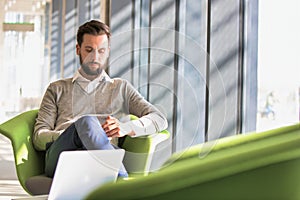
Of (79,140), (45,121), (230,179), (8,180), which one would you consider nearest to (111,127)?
(79,140)

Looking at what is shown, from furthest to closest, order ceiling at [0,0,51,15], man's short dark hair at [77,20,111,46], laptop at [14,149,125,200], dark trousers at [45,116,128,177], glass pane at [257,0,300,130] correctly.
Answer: ceiling at [0,0,51,15], glass pane at [257,0,300,130], man's short dark hair at [77,20,111,46], dark trousers at [45,116,128,177], laptop at [14,149,125,200]

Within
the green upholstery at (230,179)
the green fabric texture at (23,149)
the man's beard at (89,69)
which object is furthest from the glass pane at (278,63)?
the green upholstery at (230,179)

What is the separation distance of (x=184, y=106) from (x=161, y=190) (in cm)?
74

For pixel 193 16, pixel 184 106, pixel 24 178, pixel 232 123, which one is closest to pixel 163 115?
pixel 184 106

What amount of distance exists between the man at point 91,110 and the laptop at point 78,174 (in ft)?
0.23

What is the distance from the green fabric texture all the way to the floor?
108 cm

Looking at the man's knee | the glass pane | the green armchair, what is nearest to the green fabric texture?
the green armchair

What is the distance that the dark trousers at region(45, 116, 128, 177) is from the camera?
242 centimetres

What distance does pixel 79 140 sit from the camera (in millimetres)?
2637

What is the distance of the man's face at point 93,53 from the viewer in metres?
2.21

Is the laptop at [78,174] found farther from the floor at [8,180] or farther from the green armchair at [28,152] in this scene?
the floor at [8,180]

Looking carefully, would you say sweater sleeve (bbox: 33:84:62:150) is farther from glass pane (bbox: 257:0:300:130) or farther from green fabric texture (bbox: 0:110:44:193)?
glass pane (bbox: 257:0:300:130)

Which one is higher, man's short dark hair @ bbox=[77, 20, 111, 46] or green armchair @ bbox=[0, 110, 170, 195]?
man's short dark hair @ bbox=[77, 20, 111, 46]

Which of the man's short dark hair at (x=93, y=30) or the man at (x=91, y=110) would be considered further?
the man's short dark hair at (x=93, y=30)
